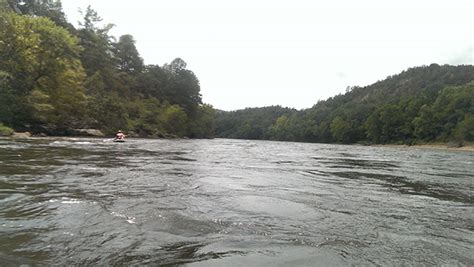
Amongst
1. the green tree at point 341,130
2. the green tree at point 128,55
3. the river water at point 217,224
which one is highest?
the green tree at point 128,55

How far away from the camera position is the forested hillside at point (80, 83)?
3166 centimetres

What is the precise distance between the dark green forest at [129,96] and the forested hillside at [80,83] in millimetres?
117

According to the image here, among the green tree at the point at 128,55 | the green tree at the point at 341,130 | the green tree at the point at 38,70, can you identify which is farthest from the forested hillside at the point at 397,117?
the green tree at the point at 38,70

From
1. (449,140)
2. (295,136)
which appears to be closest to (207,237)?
(449,140)

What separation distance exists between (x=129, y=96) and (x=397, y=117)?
7787cm

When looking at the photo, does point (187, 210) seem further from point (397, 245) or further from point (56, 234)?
point (397, 245)

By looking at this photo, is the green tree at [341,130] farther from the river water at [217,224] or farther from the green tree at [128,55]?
the river water at [217,224]

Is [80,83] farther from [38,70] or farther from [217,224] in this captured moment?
[217,224]

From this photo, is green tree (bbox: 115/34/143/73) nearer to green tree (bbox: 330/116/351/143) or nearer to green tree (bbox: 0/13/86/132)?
green tree (bbox: 0/13/86/132)

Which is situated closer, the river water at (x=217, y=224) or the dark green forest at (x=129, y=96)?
the river water at (x=217, y=224)

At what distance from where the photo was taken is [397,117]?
10238 centimetres

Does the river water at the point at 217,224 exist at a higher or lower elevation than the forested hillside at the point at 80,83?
lower

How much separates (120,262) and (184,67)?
9830cm

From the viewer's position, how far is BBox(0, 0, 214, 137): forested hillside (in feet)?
104
